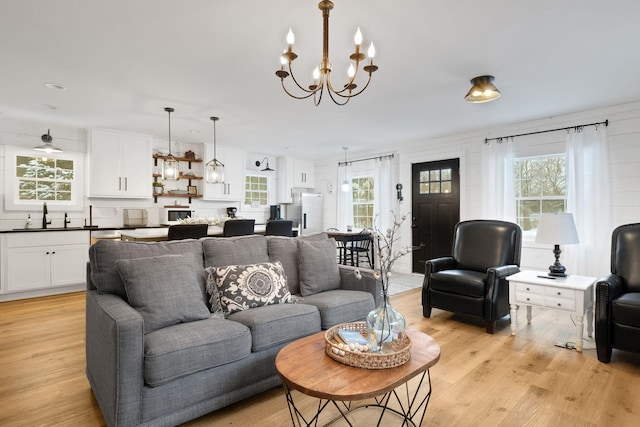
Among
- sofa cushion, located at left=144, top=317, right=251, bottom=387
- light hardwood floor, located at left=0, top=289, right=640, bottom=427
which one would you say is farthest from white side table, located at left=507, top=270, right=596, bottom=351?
sofa cushion, located at left=144, top=317, right=251, bottom=387

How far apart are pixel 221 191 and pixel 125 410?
5.24 m

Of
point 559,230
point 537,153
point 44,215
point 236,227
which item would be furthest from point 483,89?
point 44,215

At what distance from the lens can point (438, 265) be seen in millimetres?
3879

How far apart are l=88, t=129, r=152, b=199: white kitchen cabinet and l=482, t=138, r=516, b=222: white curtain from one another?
5.47 m

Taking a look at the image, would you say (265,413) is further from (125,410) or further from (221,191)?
(221,191)

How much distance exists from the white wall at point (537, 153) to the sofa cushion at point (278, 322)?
3.97 m

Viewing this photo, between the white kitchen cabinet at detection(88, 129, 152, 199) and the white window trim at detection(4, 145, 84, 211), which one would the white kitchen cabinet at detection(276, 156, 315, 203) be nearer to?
the white kitchen cabinet at detection(88, 129, 152, 199)

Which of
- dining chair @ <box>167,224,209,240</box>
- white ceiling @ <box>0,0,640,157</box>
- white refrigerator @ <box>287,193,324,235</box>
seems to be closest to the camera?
white ceiling @ <box>0,0,640,157</box>

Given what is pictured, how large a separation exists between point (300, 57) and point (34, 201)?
474 cm

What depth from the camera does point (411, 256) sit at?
6.29 meters

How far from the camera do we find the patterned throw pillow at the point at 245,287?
2.37 m

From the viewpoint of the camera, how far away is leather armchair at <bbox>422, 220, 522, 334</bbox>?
3.33 m

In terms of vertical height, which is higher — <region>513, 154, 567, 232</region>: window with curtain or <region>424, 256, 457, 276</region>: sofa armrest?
<region>513, 154, 567, 232</region>: window with curtain

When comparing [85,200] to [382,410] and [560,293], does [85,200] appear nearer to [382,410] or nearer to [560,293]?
[382,410]
